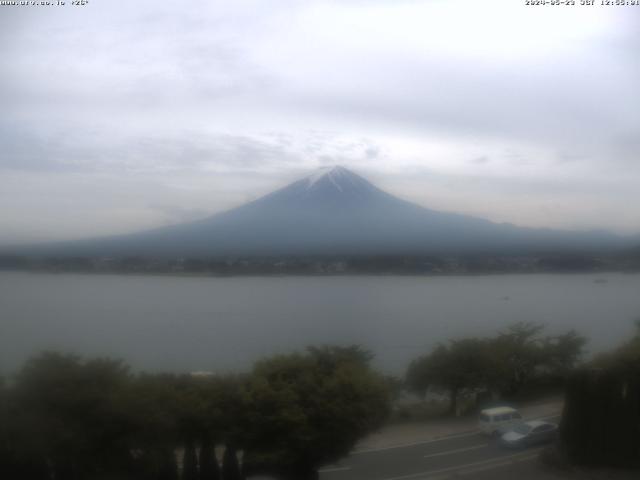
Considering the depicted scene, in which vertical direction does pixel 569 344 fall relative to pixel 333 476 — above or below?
above

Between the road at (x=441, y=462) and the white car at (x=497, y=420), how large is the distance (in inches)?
5.7

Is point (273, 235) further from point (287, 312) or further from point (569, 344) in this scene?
point (569, 344)

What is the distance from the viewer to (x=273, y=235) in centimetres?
1143

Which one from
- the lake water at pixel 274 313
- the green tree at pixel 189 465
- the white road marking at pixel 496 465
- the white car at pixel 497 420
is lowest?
the white road marking at pixel 496 465

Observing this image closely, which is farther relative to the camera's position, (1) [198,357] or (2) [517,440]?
(1) [198,357]

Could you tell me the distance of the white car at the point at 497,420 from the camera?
6.58 m

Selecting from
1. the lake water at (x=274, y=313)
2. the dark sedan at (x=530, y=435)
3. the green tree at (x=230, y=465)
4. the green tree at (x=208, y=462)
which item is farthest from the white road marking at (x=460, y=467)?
the lake water at (x=274, y=313)

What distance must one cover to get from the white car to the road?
14 centimetres

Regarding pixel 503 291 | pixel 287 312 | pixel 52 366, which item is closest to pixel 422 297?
pixel 503 291

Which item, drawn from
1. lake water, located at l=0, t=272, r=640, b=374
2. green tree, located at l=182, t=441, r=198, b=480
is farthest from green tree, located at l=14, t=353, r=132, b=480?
green tree, located at l=182, t=441, r=198, b=480

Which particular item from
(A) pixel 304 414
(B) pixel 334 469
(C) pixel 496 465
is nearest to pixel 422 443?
(C) pixel 496 465

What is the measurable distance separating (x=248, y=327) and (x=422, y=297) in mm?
3942

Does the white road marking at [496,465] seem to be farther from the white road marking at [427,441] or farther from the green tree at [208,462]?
the green tree at [208,462]

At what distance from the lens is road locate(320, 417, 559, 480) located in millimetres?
5727
